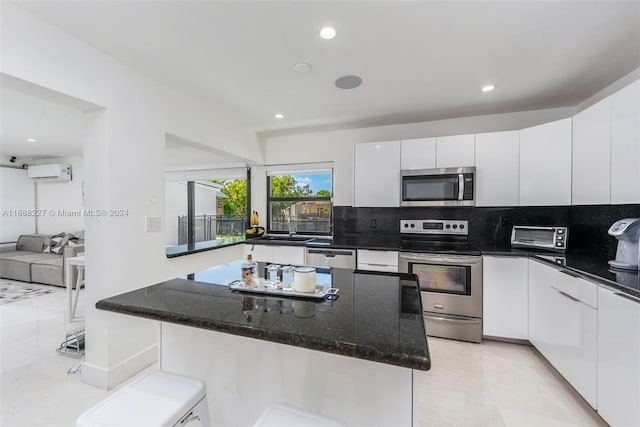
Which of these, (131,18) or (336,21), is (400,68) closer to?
(336,21)

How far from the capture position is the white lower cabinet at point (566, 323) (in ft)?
5.51

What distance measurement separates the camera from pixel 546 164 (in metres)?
2.62

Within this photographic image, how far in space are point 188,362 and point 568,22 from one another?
288cm

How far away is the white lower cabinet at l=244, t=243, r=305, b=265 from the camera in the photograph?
334 centimetres

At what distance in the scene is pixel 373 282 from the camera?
1.46 meters

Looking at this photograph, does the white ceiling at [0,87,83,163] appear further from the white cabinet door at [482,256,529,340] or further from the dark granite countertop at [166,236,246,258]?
the white cabinet door at [482,256,529,340]

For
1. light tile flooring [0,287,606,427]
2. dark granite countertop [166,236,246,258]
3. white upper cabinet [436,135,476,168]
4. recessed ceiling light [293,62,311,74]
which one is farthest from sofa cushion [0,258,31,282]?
white upper cabinet [436,135,476,168]

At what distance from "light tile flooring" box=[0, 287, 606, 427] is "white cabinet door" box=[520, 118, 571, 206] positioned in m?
1.48

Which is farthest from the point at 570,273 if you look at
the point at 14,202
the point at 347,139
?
the point at 14,202

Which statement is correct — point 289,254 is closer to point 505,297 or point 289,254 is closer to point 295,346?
point 505,297

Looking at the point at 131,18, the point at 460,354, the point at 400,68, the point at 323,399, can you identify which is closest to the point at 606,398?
the point at 460,354

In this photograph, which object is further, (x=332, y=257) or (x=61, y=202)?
(x=61, y=202)

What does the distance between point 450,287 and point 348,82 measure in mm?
2214

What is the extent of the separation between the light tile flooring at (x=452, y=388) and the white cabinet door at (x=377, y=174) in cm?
164
